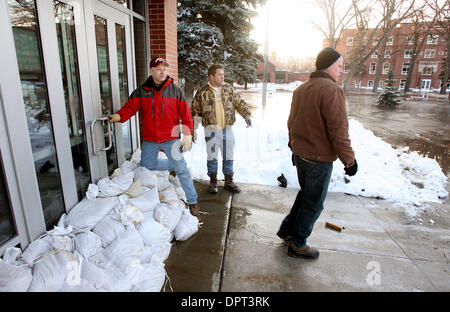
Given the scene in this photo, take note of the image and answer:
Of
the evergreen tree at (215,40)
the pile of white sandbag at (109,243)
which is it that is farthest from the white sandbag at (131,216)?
the evergreen tree at (215,40)

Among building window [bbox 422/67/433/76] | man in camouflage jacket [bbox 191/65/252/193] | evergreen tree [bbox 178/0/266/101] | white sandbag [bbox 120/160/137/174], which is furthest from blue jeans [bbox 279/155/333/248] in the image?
building window [bbox 422/67/433/76]

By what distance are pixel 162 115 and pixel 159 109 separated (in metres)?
0.08

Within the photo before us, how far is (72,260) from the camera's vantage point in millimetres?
2309

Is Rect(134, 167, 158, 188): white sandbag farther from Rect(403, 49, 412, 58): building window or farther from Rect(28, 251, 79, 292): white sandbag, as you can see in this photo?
Rect(403, 49, 412, 58): building window

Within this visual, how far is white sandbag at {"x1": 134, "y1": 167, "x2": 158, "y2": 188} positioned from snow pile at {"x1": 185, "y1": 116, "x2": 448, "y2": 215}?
1.36 m

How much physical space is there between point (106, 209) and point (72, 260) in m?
0.76

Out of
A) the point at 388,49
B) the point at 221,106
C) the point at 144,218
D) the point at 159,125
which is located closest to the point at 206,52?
the point at 221,106

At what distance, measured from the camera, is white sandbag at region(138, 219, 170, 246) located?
113 inches

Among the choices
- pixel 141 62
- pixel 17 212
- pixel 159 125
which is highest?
pixel 141 62

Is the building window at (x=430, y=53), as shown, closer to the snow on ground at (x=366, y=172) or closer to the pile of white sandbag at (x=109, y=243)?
the snow on ground at (x=366, y=172)

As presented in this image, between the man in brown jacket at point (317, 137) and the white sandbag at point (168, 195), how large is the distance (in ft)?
4.95

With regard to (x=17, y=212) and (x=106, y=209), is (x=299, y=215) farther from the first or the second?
(x=17, y=212)

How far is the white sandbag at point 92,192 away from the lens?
3.23 m

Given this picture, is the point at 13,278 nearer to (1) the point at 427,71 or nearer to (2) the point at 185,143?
(2) the point at 185,143
